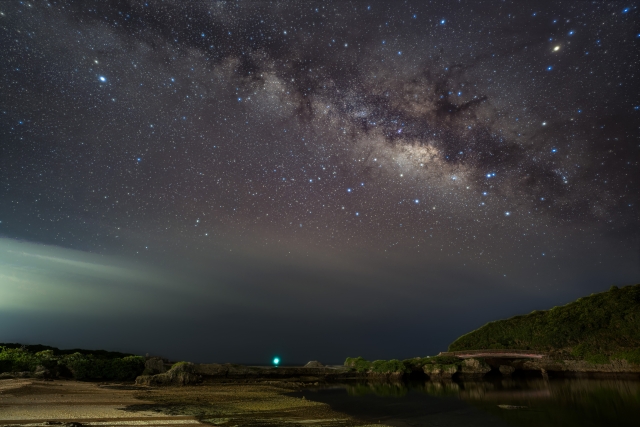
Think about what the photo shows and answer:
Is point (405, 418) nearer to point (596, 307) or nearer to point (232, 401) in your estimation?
point (232, 401)

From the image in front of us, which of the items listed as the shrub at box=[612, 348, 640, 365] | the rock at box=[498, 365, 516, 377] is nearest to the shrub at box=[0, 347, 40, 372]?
the rock at box=[498, 365, 516, 377]

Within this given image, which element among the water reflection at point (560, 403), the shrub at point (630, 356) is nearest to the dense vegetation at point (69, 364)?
the water reflection at point (560, 403)

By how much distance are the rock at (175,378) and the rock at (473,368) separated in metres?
48.5

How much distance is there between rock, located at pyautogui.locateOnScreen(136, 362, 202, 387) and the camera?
44094 mm

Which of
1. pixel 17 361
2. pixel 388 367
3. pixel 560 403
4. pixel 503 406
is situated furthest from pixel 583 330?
pixel 17 361

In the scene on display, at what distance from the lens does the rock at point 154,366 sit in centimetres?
5066

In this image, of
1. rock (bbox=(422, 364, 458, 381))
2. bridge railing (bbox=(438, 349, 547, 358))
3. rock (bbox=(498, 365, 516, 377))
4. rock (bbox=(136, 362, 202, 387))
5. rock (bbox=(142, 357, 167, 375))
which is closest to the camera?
rock (bbox=(136, 362, 202, 387))

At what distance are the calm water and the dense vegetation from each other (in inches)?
1119

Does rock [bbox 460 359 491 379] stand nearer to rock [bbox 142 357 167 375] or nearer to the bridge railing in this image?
the bridge railing

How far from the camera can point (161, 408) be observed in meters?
26.7

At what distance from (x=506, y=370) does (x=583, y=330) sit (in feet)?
52.2

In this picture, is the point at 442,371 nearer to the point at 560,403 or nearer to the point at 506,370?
the point at 506,370

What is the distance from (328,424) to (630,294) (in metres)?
68.6

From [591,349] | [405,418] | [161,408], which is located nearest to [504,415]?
[405,418]
